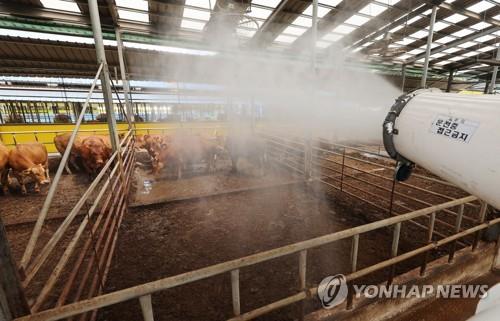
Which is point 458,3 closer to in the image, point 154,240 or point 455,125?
point 455,125

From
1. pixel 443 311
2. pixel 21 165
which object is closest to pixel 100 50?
pixel 21 165

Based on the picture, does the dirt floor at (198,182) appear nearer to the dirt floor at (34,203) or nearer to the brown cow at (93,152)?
the brown cow at (93,152)

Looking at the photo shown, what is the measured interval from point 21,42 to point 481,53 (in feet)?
64.3

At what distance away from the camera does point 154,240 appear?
332 centimetres

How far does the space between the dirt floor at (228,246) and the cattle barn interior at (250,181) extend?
3 centimetres

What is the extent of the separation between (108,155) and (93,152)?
15.0 inches

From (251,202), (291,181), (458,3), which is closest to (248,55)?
(291,181)

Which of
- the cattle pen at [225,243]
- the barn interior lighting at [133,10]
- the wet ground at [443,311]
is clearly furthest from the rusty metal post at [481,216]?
the barn interior lighting at [133,10]

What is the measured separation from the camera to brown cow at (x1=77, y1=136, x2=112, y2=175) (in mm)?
6066

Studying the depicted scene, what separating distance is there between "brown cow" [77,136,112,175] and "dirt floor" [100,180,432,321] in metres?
3.00

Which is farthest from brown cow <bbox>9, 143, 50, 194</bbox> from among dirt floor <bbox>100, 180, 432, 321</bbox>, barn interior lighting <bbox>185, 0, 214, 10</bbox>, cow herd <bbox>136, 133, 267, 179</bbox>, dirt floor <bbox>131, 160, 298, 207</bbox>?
barn interior lighting <bbox>185, 0, 214, 10</bbox>

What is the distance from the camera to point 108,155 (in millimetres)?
6359

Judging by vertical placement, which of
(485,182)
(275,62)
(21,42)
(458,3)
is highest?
(458,3)

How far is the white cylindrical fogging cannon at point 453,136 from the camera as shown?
3.33ft
